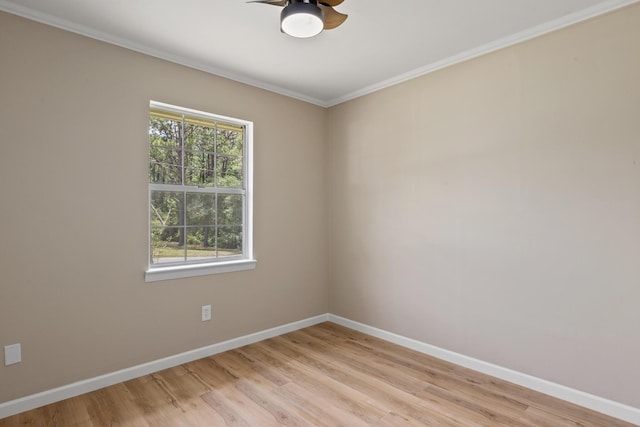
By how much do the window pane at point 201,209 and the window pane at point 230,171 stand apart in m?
0.19

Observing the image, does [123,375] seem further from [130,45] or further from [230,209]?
[130,45]

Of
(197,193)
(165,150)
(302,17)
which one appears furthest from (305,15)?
(197,193)

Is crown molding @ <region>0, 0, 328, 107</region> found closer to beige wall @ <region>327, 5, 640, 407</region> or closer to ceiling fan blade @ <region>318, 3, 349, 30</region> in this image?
Answer: beige wall @ <region>327, 5, 640, 407</region>

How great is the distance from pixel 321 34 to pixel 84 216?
2.15 m

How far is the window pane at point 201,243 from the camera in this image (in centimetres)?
309

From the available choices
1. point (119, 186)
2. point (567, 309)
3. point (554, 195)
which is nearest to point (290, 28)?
point (119, 186)

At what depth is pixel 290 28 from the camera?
1.92 metres

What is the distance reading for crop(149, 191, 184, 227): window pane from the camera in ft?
9.45

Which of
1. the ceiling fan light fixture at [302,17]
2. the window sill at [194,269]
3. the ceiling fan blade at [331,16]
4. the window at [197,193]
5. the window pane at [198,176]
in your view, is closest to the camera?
the ceiling fan light fixture at [302,17]

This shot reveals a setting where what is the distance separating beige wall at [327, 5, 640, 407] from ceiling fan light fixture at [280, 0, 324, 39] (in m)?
1.60

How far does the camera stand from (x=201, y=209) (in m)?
3.16

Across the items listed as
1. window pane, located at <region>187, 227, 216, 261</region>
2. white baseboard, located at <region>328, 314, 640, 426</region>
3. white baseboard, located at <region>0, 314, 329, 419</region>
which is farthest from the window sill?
white baseboard, located at <region>328, 314, 640, 426</region>

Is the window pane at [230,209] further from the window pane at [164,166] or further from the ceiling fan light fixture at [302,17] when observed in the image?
the ceiling fan light fixture at [302,17]

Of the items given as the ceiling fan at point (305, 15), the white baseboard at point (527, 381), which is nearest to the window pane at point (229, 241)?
the white baseboard at point (527, 381)
